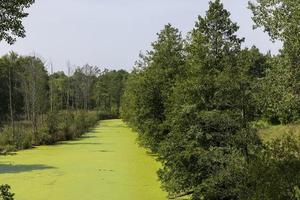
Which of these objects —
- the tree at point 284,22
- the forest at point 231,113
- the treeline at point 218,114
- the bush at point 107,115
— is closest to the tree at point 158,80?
the forest at point 231,113

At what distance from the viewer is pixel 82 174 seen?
18562mm

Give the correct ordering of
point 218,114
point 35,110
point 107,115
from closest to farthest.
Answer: point 218,114 < point 35,110 < point 107,115

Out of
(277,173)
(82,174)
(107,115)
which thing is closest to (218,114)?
(277,173)

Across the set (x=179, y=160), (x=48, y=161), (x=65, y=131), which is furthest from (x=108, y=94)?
(x=179, y=160)

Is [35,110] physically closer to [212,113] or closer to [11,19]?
[212,113]

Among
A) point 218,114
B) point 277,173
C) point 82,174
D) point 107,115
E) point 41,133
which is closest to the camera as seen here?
point 277,173

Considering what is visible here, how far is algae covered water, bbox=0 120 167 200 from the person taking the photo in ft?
47.3

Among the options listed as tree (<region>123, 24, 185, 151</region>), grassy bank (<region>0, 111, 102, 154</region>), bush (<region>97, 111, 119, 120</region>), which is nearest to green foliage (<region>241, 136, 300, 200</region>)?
tree (<region>123, 24, 185, 151</region>)

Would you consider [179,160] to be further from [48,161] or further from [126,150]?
[126,150]

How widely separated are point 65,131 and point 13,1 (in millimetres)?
30241

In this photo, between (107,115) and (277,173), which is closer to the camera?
(277,173)

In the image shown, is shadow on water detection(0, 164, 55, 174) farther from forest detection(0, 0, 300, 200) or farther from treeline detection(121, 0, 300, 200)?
treeline detection(121, 0, 300, 200)

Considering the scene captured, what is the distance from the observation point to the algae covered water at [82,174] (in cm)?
1443

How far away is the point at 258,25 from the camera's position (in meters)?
8.88
